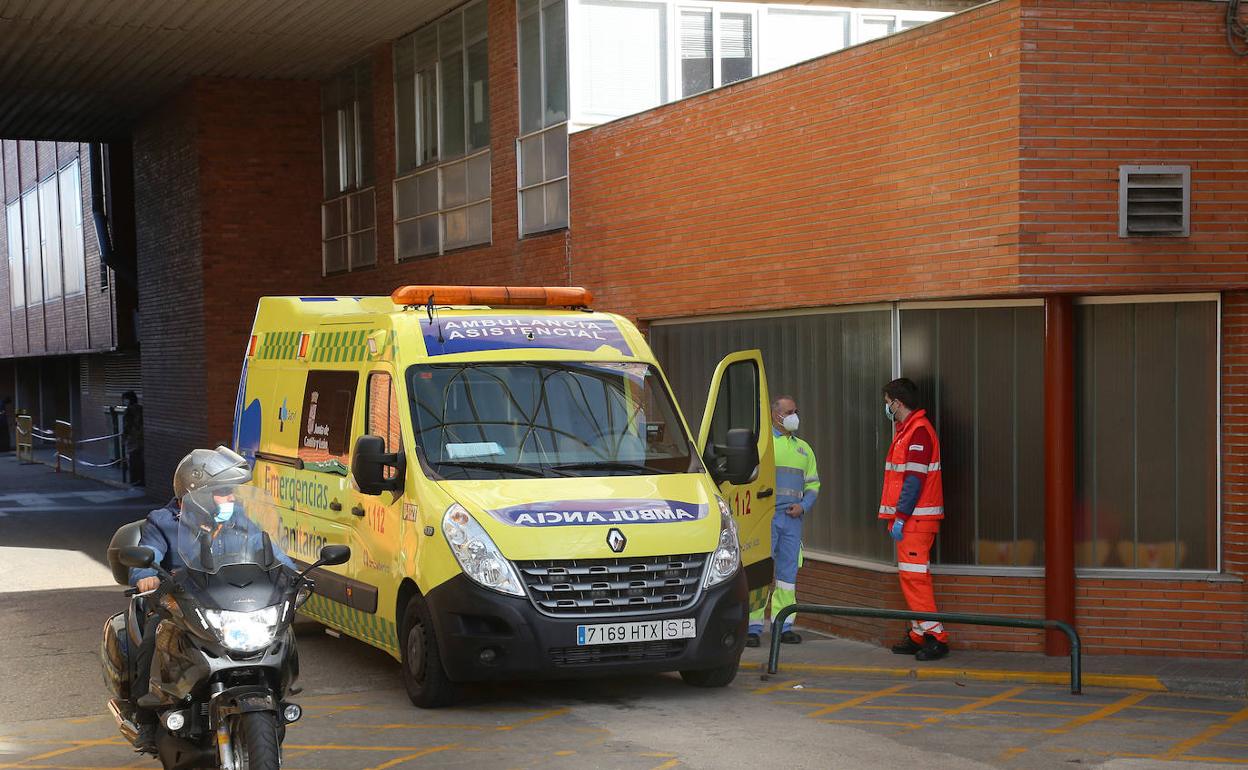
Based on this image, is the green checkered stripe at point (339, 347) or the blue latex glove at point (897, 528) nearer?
the green checkered stripe at point (339, 347)

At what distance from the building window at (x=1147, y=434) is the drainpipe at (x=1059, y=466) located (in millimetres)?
217

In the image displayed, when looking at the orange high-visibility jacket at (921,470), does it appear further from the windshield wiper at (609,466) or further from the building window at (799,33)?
the building window at (799,33)

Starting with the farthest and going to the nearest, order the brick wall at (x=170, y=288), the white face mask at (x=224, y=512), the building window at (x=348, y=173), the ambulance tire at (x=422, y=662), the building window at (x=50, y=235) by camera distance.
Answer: the building window at (x=50, y=235)
the brick wall at (x=170, y=288)
the building window at (x=348, y=173)
the ambulance tire at (x=422, y=662)
the white face mask at (x=224, y=512)

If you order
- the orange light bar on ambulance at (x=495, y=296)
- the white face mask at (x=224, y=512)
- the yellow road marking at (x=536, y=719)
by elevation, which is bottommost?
the yellow road marking at (x=536, y=719)

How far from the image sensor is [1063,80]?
9906 millimetres

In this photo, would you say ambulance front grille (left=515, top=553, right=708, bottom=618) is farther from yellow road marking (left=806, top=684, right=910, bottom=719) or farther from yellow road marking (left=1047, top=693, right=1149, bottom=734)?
yellow road marking (left=1047, top=693, right=1149, bottom=734)

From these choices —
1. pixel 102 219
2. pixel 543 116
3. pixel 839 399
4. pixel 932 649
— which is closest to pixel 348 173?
pixel 543 116

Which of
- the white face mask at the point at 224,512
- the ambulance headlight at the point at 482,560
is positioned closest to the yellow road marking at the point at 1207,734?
the ambulance headlight at the point at 482,560

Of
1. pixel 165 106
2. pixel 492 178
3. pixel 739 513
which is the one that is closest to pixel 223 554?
pixel 739 513

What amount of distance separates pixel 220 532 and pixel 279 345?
5779 mm

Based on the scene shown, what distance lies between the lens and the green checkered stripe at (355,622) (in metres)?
9.06

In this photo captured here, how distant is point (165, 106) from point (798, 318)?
15437 millimetres

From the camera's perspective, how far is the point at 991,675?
957cm

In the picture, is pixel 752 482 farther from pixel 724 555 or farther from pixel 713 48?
pixel 713 48
